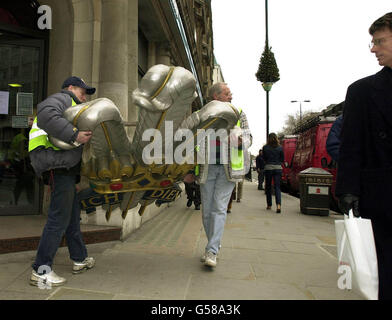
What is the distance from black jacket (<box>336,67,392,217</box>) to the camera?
69.4 inches

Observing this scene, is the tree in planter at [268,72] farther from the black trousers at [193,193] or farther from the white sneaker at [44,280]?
the white sneaker at [44,280]

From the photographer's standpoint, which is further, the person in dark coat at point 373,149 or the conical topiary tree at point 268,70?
the conical topiary tree at point 268,70

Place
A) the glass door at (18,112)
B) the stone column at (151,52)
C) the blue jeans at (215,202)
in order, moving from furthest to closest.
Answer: the stone column at (151,52), the glass door at (18,112), the blue jeans at (215,202)

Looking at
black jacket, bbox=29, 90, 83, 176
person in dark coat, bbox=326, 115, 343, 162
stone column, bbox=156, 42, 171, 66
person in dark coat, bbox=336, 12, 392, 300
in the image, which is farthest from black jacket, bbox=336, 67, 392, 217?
Result: stone column, bbox=156, 42, 171, 66

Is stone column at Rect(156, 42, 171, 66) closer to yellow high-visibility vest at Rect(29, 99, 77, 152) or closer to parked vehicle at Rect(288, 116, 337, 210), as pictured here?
parked vehicle at Rect(288, 116, 337, 210)

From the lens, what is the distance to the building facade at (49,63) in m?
4.64

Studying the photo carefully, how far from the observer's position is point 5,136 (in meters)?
4.96

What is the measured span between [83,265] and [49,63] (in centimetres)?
337

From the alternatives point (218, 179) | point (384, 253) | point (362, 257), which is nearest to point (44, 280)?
point (218, 179)

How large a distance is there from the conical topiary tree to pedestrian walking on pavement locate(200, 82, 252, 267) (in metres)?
11.9

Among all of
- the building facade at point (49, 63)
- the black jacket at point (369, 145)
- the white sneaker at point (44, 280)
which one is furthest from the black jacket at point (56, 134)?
the black jacket at point (369, 145)

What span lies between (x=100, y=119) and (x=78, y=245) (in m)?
1.53
